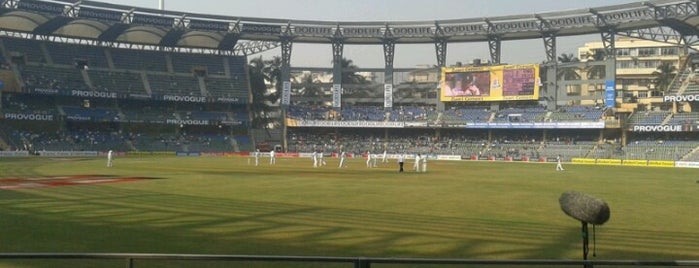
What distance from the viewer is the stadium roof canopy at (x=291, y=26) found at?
77188 mm

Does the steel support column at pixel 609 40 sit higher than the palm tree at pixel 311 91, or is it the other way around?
the steel support column at pixel 609 40

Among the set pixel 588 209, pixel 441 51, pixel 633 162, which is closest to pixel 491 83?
pixel 441 51

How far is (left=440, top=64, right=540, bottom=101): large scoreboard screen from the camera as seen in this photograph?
87.1m

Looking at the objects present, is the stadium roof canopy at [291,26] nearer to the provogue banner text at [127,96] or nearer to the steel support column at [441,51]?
the steel support column at [441,51]

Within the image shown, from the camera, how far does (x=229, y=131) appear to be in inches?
3851

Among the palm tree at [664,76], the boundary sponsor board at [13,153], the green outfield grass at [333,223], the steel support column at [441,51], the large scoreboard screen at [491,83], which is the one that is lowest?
the green outfield grass at [333,223]

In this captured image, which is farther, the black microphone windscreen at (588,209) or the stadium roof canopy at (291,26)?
the stadium roof canopy at (291,26)

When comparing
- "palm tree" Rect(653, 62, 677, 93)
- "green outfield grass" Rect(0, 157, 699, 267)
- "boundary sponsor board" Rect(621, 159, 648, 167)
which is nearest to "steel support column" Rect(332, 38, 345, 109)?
"boundary sponsor board" Rect(621, 159, 648, 167)

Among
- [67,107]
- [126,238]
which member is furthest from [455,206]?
[67,107]

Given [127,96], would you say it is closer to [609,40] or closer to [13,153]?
[13,153]

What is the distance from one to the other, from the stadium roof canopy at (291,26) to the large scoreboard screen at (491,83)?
15.5 ft

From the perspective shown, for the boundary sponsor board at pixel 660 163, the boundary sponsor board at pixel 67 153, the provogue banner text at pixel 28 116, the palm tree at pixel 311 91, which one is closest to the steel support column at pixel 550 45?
the boundary sponsor board at pixel 660 163

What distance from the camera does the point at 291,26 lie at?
94.4 metres

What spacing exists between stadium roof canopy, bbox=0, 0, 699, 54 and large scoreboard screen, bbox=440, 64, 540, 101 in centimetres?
472
